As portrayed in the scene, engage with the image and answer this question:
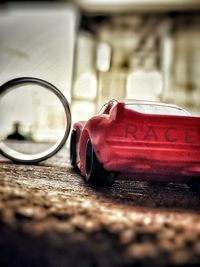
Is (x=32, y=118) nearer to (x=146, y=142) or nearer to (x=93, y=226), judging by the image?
(x=146, y=142)

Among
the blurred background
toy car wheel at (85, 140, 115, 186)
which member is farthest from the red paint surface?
the blurred background

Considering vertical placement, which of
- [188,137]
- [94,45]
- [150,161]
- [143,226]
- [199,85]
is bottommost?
[143,226]

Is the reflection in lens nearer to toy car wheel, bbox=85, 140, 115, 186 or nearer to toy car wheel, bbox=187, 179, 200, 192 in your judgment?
toy car wheel, bbox=85, 140, 115, 186

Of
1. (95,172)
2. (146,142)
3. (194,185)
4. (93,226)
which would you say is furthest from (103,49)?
(93,226)

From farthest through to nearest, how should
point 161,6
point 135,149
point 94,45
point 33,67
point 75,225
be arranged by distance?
point 94,45, point 33,67, point 161,6, point 135,149, point 75,225

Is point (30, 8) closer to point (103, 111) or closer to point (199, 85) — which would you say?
point (103, 111)

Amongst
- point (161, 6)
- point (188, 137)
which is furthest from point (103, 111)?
point (161, 6)
